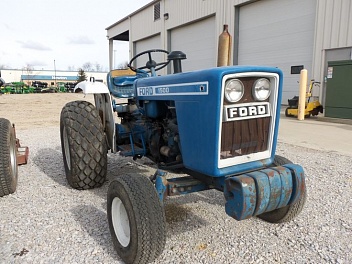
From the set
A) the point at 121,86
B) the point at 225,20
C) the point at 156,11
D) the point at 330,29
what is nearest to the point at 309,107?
the point at 330,29

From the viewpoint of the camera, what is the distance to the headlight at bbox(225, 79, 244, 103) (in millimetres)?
2049

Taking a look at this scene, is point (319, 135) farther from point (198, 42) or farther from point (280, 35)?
point (198, 42)

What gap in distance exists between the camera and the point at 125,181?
85.7 inches

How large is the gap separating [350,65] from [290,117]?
2.54 m

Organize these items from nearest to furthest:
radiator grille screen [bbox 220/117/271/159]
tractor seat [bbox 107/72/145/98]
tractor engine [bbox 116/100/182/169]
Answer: radiator grille screen [bbox 220/117/271/159]
tractor engine [bbox 116/100/182/169]
tractor seat [bbox 107/72/145/98]

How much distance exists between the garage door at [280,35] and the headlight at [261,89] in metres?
10.2

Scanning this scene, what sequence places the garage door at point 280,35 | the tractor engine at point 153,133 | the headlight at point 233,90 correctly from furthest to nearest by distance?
the garage door at point 280,35 < the tractor engine at point 153,133 < the headlight at point 233,90

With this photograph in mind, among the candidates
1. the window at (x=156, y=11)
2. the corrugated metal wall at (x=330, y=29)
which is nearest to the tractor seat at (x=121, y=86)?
the corrugated metal wall at (x=330, y=29)

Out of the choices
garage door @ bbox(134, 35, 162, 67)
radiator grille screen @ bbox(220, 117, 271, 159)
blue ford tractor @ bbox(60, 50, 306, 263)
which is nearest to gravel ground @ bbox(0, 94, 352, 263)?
blue ford tractor @ bbox(60, 50, 306, 263)

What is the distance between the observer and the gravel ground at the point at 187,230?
220cm

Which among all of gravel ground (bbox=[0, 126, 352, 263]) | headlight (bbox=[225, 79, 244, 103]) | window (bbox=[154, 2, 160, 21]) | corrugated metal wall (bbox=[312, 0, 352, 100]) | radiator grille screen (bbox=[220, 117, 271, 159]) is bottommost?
gravel ground (bbox=[0, 126, 352, 263])

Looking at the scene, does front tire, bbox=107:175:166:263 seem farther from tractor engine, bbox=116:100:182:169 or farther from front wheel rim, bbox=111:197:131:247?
tractor engine, bbox=116:100:182:169

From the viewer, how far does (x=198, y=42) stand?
16969 mm

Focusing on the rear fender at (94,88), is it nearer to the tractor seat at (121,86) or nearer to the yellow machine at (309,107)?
the tractor seat at (121,86)
